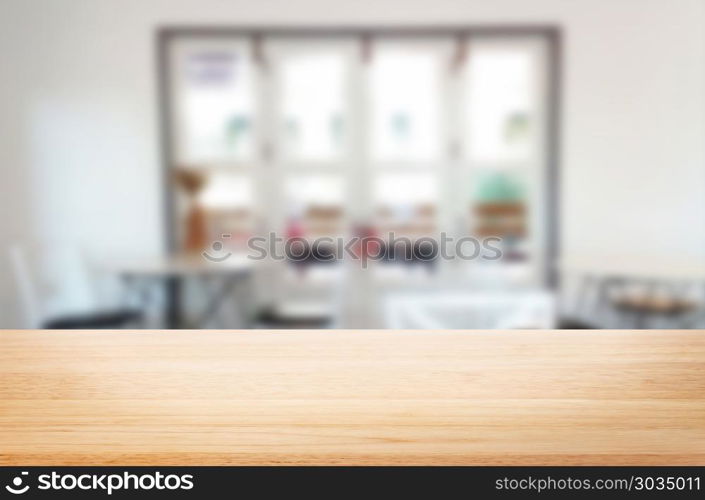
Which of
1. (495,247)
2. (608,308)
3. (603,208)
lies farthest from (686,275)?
(495,247)

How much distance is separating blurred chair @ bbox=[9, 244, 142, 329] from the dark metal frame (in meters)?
0.32

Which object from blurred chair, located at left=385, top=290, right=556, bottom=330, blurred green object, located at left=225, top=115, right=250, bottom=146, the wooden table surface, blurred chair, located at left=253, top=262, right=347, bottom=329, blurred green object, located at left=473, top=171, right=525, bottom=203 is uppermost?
blurred green object, located at left=225, top=115, right=250, bottom=146

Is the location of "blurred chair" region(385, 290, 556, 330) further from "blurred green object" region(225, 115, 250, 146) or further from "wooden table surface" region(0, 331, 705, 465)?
"blurred green object" region(225, 115, 250, 146)

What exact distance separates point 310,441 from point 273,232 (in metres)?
2.24

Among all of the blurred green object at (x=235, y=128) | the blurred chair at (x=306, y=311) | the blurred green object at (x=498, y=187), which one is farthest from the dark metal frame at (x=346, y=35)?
the blurred chair at (x=306, y=311)

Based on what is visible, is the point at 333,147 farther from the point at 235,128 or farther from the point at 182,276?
the point at 182,276

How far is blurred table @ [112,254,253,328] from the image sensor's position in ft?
5.74

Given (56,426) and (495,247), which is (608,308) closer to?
(495,247)

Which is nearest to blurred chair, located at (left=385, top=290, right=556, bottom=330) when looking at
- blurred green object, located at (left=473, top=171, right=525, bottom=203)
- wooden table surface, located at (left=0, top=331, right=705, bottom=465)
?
wooden table surface, located at (left=0, top=331, right=705, bottom=465)

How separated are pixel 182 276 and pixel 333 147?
80cm

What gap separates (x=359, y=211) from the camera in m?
2.28

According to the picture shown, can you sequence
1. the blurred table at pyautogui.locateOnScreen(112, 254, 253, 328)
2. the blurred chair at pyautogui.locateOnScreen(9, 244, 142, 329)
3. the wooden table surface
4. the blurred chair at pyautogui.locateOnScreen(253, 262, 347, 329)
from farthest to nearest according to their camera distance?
the blurred chair at pyautogui.locateOnScreen(9, 244, 142, 329) → the blurred table at pyautogui.locateOnScreen(112, 254, 253, 328) → the blurred chair at pyautogui.locateOnScreen(253, 262, 347, 329) → the wooden table surface

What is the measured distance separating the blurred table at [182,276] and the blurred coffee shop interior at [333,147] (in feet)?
0.05
